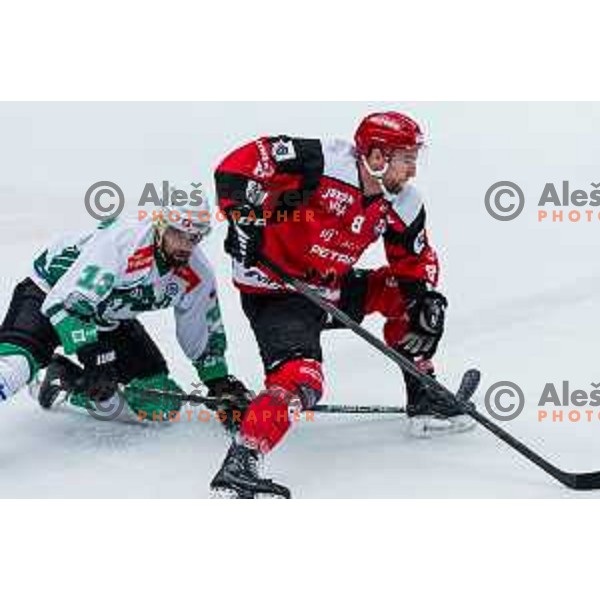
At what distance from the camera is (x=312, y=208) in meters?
4.78

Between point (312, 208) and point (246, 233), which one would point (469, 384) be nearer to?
point (312, 208)

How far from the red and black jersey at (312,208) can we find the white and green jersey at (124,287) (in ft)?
0.58

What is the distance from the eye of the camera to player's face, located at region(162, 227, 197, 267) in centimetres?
471

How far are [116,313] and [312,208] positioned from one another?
0.80 metres

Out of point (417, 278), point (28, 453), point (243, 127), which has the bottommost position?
point (28, 453)

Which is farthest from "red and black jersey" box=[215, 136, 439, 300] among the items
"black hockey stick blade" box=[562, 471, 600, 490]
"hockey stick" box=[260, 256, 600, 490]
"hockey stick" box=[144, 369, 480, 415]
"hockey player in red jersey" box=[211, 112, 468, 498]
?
"black hockey stick blade" box=[562, 471, 600, 490]

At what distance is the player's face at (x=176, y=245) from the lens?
4715mm

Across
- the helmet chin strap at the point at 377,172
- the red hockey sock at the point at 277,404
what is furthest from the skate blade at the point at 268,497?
the helmet chin strap at the point at 377,172

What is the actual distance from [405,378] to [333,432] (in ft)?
1.17

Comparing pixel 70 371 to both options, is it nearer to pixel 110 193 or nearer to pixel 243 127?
pixel 110 193

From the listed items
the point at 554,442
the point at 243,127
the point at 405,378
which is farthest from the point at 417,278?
the point at 243,127

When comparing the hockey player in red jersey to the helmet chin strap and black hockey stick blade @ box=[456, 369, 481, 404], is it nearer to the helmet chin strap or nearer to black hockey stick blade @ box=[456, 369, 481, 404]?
the helmet chin strap

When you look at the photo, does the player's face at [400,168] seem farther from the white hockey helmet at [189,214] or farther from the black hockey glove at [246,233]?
the white hockey helmet at [189,214]

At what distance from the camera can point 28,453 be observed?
4867mm
